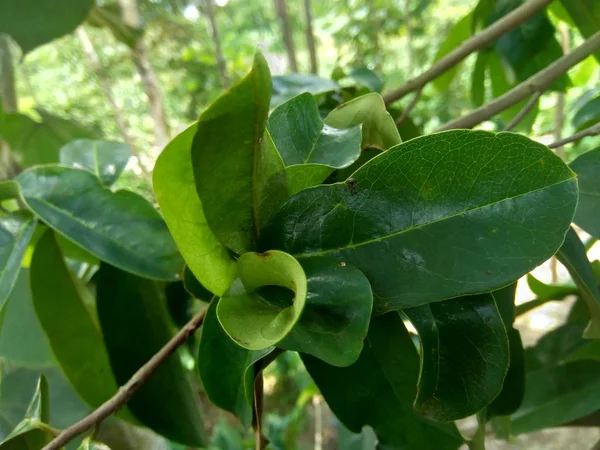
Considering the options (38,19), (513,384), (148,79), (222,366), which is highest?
(38,19)

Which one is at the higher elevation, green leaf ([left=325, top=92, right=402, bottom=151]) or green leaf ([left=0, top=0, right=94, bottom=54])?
green leaf ([left=0, top=0, right=94, bottom=54])

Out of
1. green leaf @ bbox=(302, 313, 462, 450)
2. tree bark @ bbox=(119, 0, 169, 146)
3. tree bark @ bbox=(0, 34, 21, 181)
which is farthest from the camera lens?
tree bark @ bbox=(119, 0, 169, 146)

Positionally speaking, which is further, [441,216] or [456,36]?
[456,36]

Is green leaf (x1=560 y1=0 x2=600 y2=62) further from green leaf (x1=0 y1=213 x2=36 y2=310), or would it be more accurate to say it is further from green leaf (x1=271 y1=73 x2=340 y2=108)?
green leaf (x1=0 y1=213 x2=36 y2=310)

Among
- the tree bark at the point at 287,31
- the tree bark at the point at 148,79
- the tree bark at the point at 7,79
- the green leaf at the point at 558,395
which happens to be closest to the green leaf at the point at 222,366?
the green leaf at the point at 558,395

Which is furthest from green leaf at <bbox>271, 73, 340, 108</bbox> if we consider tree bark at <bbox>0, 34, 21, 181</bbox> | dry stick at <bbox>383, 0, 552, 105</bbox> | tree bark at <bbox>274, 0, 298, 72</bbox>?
tree bark at <bbox>274, 0, 298, 72</bbox>

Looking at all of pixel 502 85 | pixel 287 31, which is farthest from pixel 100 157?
pixel 287 31

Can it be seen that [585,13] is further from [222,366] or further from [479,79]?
[222,366]
